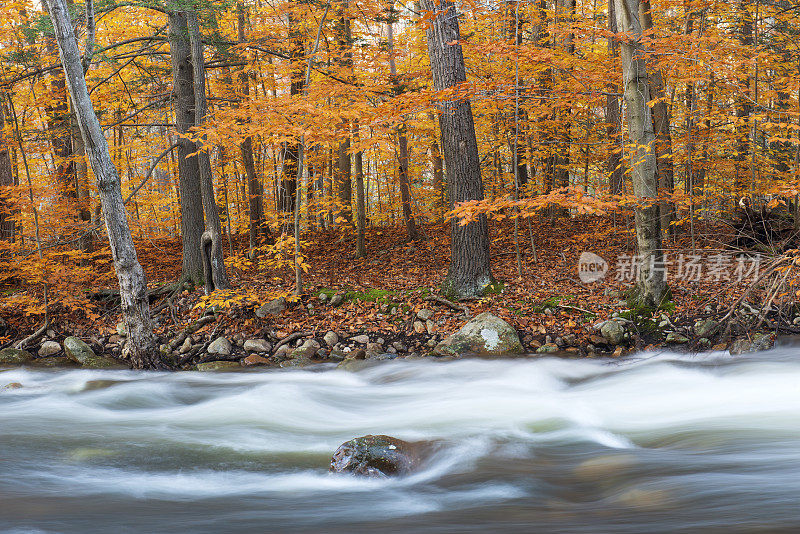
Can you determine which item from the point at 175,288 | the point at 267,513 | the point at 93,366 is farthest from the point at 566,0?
the point at 267,513

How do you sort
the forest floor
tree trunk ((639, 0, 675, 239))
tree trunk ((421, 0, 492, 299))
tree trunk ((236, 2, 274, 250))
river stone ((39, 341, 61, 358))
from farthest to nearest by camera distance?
tree trunk ((236, 2, 274, 250)) → tree trunk ((639, 0, 675, 239)) → river stone ((39, 341, 61, 358)) → tree trunk ((421, 0, 492, 299)) → the forest floor

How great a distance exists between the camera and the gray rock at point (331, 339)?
8711 millimetres

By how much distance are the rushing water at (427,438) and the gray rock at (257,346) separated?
82cm

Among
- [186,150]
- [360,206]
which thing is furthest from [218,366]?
[360,206]

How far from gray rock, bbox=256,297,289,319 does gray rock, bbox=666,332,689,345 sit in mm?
6123

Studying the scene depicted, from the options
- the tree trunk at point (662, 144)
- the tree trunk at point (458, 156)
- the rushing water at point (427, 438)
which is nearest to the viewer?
the rushing water at point (427, 438)

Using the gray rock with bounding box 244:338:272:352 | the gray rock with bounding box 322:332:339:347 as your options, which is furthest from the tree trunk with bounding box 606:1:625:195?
the gray rock with bounding box 244:338:272:352

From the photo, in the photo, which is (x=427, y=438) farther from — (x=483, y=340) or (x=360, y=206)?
(x=360, y=206)

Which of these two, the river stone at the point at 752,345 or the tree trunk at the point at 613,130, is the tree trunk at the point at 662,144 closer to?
the tree trunk at the point at 613,130

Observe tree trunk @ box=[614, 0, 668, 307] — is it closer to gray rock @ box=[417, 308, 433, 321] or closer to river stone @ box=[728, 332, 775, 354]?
river stone @ box=[728, 332, 775, 354]

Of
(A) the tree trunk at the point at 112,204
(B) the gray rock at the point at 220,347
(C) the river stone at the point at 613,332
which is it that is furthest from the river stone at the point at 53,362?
(C) the river stone at the point at 613,332

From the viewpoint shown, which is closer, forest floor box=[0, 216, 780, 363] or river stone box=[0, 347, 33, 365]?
forest floor box=[0, 216, 780, 363]

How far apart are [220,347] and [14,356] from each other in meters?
3.59

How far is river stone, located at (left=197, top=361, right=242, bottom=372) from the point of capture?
8.34 m
